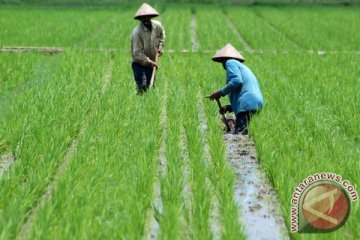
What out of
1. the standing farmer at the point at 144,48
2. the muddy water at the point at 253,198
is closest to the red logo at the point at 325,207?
the muddy water at the point at 253,198

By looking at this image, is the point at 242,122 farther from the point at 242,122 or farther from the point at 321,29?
the point at 321,29

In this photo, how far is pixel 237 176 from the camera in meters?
3.89

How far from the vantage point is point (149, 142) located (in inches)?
167

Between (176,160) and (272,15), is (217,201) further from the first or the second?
(272,15)

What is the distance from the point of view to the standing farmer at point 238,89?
4.92m

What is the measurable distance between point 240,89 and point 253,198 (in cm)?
180

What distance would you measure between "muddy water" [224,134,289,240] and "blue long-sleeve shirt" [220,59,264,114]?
0.49 meters

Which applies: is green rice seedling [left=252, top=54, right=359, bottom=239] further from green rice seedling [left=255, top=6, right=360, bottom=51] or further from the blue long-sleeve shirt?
green rice seedling [left=255, top=6, right=360, bottom=51]

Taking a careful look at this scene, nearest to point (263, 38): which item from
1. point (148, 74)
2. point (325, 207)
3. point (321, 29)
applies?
point (321, 29)

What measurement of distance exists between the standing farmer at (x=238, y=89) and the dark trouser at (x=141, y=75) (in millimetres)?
1483

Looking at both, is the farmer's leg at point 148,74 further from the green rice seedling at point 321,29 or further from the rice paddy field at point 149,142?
the green rice seedling at point 321,29

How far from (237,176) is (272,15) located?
60.6 feet

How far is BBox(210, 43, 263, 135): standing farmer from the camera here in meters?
4.92

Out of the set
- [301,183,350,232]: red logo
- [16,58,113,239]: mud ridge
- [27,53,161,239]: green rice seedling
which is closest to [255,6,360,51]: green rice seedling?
[27,53,161,239]: green rice seedling
